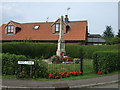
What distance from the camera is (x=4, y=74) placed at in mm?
8062

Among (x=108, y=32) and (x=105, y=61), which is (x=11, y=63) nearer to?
→ (x=105, y=61)

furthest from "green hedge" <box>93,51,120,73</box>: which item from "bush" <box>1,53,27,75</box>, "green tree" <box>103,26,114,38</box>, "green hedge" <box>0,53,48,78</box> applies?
"green tree" <box>103,26,114,38</box>

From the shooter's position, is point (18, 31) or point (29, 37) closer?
point (29, 37)

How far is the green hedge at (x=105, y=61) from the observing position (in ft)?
27.8

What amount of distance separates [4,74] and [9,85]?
2.25 metres

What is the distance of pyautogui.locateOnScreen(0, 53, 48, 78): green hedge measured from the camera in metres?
7.49

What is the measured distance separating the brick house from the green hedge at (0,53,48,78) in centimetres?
1749

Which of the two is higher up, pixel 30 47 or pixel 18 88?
pixel 30 47

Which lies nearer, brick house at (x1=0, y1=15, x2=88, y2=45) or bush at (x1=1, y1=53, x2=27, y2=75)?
bush at (x1=1, y1=53, x2=27, y2=75)

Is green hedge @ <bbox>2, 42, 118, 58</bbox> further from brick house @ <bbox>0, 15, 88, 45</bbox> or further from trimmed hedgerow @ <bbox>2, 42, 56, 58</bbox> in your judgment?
brick house @ <bbox>0, 15, 88, 45</bbox>

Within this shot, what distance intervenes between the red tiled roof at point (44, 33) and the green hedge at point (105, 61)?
15849 millimetres

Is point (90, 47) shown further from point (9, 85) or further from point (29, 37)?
point (9, 85)

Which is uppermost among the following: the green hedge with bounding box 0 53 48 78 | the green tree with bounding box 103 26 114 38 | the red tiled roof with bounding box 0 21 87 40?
the green tree with bounding box 103 26 114 38

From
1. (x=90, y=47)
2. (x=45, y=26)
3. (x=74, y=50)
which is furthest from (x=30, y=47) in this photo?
(x=45, y=26)
